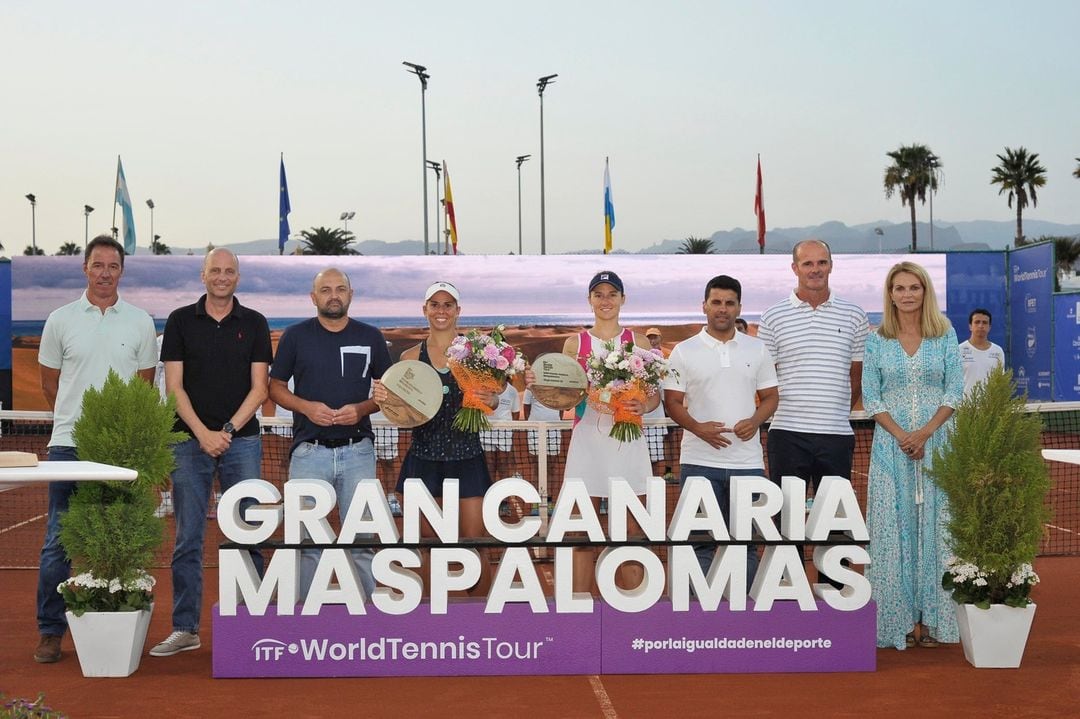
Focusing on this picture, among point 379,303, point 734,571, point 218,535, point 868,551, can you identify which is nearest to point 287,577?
point 734,571

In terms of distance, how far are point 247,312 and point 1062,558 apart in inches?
287

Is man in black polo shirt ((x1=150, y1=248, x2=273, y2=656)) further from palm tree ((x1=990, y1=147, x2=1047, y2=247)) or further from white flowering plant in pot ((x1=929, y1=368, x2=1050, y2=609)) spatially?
palm tree ((x1=990, y1=147, x2=1047, y2=247))

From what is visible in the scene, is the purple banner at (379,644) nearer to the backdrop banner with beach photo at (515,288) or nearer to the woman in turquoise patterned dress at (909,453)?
the woman in turquoise patterned dress at (909,453)

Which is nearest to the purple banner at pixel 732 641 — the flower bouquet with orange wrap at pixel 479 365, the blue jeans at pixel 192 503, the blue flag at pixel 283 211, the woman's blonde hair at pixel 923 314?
the flower bouquet with orange wrap at pixel 479 365

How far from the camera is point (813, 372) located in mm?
6598

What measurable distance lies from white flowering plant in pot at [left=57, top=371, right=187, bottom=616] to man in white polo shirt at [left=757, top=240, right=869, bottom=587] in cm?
343

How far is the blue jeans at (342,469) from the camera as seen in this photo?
6.36m

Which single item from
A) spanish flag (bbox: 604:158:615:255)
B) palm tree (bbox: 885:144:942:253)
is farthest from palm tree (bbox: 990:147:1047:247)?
spanish flag (bbox: 604:158:615:255)

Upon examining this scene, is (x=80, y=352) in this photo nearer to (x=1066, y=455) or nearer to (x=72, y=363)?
(x=72, y=363)

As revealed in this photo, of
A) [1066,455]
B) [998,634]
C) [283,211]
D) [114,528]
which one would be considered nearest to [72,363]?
[114,528]

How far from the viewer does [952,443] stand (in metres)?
6.30

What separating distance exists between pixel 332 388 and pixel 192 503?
1053 mm

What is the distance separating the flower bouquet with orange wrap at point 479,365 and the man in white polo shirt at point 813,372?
165cm

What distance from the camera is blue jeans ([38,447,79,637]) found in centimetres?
634
